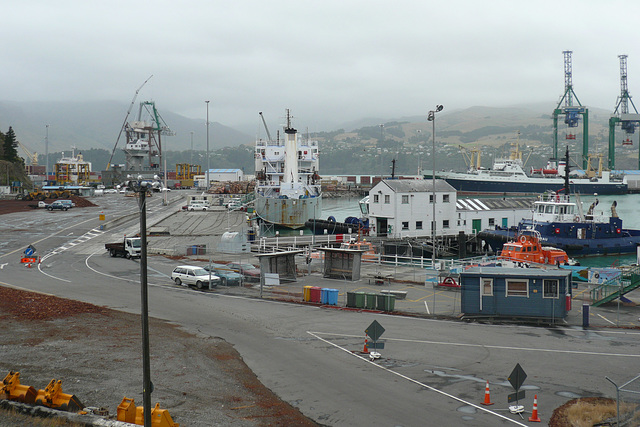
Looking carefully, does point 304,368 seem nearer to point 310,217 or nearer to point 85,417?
point 85,417

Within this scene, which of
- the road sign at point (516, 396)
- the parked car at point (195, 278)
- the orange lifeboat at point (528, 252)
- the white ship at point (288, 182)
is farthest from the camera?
the white ship at point (288, 182)

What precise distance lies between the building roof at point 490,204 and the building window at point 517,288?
31.5m

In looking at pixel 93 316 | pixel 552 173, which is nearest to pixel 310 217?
pixel 93 316

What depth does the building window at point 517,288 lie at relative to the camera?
22516mm

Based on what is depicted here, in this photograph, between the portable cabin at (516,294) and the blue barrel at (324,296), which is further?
the blue barrel at (324,296)

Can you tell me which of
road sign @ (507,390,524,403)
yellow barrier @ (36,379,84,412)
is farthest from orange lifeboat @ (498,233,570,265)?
yellow barrier @ (36,379,84,412)

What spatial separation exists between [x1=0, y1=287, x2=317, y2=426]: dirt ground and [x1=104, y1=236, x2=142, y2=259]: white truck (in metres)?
17.7

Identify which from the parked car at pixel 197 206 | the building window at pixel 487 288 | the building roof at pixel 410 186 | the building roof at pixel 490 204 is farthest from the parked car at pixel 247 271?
the parked car at pixel 197 206

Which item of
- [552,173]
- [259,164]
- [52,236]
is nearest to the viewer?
[52,236]

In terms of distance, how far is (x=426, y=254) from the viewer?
156ft

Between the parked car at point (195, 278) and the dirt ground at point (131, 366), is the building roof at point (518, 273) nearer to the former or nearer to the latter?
the dirt ground at point (131, 366)

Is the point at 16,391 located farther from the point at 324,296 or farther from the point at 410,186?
the point at 410,186

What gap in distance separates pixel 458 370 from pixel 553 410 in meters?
3.34

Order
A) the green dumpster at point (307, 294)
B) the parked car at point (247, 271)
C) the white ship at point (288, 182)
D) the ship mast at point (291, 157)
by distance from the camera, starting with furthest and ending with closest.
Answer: the ship mast at point (291, 157)
the white ship at point (288, 182)
the parked car at point (247, 271)
the green dumpster at point (307, 294)
